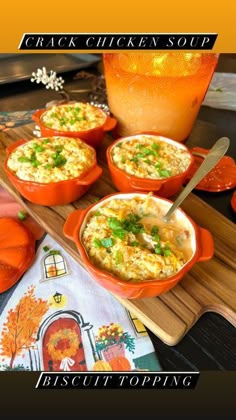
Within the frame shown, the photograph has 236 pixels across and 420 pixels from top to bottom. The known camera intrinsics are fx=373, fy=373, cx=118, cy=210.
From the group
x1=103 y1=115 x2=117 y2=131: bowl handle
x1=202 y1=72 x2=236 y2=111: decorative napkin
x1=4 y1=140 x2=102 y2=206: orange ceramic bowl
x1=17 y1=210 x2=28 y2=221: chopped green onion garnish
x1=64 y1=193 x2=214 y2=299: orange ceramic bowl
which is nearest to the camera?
x1=64 y1=193 x2=214 y2=299: orange ceramic bowl

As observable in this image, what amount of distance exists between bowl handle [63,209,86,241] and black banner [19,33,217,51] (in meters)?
0.48

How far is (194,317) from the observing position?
3.36 feet

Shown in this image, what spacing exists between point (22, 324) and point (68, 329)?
0.13 meters

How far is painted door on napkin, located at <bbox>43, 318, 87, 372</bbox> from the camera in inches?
37.4

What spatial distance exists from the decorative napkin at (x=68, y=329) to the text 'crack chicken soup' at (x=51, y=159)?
1.07ft

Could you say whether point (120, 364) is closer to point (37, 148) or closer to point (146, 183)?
point (146, 183)

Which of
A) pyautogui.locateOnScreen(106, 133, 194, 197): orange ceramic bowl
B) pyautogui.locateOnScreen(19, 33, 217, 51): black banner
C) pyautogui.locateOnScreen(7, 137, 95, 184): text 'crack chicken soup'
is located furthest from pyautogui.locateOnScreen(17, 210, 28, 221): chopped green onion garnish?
pyautogui.locateOnScreen(19, 33, 217, 51): black banner

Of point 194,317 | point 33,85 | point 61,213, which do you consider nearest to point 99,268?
point 194,317

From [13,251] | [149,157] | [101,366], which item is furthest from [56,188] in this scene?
[101,366]

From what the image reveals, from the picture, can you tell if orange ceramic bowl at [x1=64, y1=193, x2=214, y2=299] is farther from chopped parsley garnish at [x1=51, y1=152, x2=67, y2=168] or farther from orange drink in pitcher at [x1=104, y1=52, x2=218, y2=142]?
orange drink in pitcher at [x1=104, y1=52, x2=218, y2=142]

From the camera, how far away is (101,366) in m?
0.95

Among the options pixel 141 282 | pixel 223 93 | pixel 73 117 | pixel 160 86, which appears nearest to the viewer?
pixel 141 282

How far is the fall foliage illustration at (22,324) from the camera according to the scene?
0.97 meters

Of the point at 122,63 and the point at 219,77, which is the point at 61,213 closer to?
Answer: the point at 122,63
